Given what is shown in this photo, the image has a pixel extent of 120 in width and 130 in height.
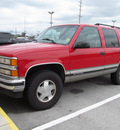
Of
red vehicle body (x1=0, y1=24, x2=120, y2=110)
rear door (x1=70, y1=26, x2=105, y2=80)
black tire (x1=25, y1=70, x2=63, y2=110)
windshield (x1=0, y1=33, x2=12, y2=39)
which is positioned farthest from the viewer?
windshield (x1=0, y1=33, x2=12, y2=39)

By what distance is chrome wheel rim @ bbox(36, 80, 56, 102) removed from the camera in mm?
3074

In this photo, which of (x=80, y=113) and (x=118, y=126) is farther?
(x=80, y=113)

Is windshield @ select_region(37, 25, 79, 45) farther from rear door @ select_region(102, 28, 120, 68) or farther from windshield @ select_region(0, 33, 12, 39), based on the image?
windshield @ select_region(0, 33, 12, 39)

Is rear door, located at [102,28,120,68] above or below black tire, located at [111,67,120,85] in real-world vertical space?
above

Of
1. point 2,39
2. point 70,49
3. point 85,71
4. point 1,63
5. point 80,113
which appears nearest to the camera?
point 1,63

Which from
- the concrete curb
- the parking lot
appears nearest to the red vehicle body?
the parking lot

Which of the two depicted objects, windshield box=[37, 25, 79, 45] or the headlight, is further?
windshield box=[37, 25, 79, 45]

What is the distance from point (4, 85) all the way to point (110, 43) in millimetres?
3179

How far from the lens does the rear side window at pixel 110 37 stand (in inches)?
174

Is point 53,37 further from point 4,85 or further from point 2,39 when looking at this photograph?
point 2,39

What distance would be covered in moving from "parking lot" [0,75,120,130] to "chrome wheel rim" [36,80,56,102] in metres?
0.27


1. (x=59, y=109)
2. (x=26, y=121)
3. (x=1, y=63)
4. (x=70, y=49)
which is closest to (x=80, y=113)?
(x=59, y=109)

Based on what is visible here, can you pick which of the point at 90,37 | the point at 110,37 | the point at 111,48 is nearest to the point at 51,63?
the point at 90,37

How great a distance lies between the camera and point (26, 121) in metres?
2.76
